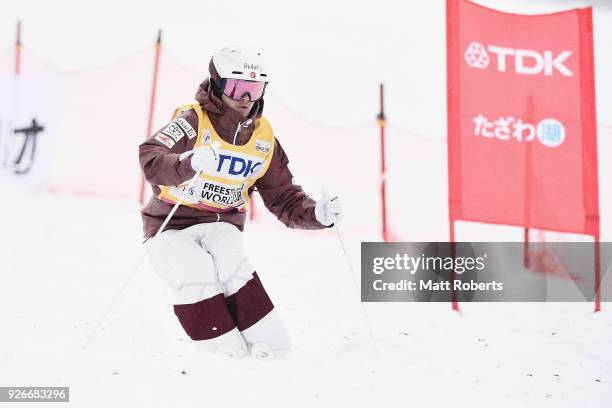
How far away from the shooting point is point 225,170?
7.80ft

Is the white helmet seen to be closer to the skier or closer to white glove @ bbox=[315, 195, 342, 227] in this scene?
the skier

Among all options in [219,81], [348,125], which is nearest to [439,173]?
[348,125]

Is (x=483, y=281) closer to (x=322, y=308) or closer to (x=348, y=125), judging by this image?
(x=322, y=308)

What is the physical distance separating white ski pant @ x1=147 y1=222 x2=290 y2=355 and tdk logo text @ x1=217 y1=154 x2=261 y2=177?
0.21 meters

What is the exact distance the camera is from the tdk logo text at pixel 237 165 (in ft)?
7.74

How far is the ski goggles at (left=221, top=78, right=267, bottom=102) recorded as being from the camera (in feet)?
7.57

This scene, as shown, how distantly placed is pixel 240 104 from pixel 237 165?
0.22m

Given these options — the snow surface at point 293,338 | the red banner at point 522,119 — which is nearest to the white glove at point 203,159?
the snow surface at point 293,338

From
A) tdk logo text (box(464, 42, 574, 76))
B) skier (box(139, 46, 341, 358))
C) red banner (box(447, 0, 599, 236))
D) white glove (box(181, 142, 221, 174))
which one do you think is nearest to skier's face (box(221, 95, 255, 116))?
skier (box(139, 46, 341, 358))

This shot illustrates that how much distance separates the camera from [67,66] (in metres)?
4.99

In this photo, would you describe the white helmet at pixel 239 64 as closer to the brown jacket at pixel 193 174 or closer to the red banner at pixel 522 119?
the brown jacket at pixel 193 174

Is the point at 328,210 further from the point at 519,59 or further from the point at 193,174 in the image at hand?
the point at 519,59

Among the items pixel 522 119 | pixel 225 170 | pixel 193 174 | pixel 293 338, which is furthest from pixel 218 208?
pixel 522 119

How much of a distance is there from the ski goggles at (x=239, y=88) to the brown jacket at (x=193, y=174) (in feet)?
0.18
